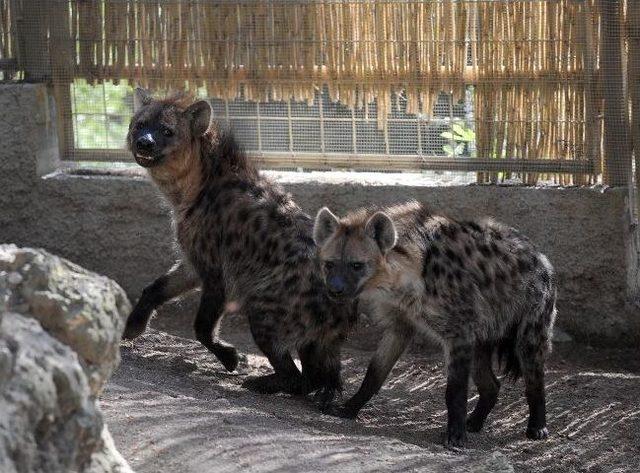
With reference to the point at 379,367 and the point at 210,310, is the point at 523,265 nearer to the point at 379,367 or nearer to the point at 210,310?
the point at 379,367

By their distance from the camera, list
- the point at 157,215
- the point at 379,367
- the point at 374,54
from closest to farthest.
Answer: the point at 379,367, the point at 374,54, the point at 157,215

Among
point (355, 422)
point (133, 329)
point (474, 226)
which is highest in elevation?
point (474, 226)

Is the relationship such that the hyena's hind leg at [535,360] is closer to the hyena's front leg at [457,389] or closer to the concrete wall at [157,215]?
the hyena's front leg at [457,389]

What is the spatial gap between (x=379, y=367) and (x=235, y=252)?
0.89 metres

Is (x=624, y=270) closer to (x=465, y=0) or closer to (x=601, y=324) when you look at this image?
(x=601, y=324)

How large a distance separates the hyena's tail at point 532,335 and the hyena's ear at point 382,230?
69 centimetres

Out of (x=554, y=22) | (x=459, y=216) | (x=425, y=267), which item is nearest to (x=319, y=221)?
(x=425, y=267)

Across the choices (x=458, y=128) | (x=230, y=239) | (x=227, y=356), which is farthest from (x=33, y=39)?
(x=458, y=128)

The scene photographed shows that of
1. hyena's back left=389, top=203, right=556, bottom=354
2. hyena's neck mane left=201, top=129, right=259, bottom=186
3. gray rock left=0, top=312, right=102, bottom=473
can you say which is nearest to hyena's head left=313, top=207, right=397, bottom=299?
hyena's back left=389, top=203, right=556, bottom=354

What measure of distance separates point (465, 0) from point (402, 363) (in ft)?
6.19

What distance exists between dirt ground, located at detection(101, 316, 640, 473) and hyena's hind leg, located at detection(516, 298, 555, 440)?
10 cm

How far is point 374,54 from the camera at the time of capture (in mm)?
6254

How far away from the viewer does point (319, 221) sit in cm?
494

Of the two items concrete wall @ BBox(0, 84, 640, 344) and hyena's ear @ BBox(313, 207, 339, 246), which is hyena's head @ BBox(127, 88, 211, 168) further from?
hyena's ear @ BBox(313, 207, 339, 246)
